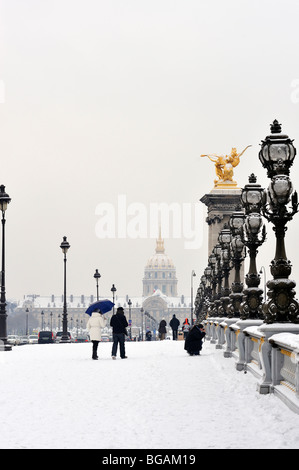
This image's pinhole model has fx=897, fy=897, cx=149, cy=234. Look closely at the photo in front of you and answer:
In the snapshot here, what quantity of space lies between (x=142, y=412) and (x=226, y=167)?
60.3 meters

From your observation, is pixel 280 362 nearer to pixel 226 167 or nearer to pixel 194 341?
pixel 194 341

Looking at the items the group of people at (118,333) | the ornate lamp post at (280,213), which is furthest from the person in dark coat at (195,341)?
the ornate lamp post at (280,213)

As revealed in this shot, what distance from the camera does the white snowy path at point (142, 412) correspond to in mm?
9500

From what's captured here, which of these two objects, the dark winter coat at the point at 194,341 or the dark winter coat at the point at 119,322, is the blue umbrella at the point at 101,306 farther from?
the dark winter coat at the point at 119,322

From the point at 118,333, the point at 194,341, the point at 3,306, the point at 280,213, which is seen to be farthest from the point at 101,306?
the point at 280,213

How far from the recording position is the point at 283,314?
46.6 ft

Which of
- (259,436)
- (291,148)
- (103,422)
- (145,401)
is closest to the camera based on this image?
(259,436)

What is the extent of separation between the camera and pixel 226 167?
71.6 metres

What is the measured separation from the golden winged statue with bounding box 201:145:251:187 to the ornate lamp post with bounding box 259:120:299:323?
55.4 m

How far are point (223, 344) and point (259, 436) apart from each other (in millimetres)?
22245

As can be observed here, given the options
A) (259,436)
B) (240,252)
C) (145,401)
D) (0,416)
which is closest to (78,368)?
(240,252)

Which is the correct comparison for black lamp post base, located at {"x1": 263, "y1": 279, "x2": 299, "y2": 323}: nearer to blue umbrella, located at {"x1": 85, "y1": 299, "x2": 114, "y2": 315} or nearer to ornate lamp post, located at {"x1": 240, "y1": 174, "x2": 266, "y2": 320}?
ornate lamp post, located at {"x1": 240, "y1": 174, "x2": 266, "y2": 320}

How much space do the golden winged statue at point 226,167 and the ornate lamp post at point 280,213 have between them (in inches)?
2182
